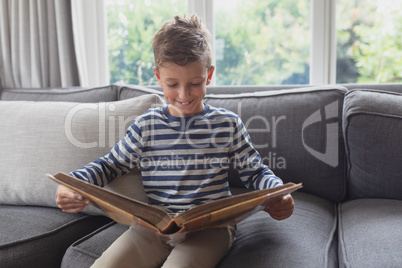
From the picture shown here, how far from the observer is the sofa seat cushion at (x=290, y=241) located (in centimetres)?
112

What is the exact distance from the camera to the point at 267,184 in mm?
1247

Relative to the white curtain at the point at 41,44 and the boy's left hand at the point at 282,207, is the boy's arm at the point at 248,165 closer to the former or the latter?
the boy's left hand at the point at 282,207

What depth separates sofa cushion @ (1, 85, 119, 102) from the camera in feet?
Result: 6.40

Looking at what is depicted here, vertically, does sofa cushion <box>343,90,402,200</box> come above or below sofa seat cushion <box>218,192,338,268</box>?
above

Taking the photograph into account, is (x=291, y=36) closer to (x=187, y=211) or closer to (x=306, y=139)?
(x=306, y=139)

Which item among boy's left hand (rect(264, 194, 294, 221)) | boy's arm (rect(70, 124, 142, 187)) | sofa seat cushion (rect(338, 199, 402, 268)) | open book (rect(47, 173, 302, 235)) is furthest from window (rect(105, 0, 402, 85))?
open book (rect(47, 173, 302, 235))

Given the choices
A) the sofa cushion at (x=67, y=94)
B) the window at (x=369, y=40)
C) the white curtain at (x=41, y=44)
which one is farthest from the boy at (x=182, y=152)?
the window at (x=369, y=40)

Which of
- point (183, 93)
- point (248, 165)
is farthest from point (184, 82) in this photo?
point (248, 165)

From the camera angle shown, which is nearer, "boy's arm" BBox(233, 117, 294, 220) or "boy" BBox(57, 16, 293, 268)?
"boy" BBox(57, 16, 293, 268)

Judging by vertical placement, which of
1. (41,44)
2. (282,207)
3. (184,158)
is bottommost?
(282,207)

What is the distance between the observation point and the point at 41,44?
8.06 feet

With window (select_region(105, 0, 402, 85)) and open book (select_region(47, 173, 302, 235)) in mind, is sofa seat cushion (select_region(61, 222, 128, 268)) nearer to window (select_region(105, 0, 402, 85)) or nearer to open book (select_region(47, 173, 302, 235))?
open book (select_region(47, 173, 302, 235))

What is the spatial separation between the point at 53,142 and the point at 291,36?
1.52 meters

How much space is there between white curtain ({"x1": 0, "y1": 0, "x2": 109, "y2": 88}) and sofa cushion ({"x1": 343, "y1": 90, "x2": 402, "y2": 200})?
154 cm
